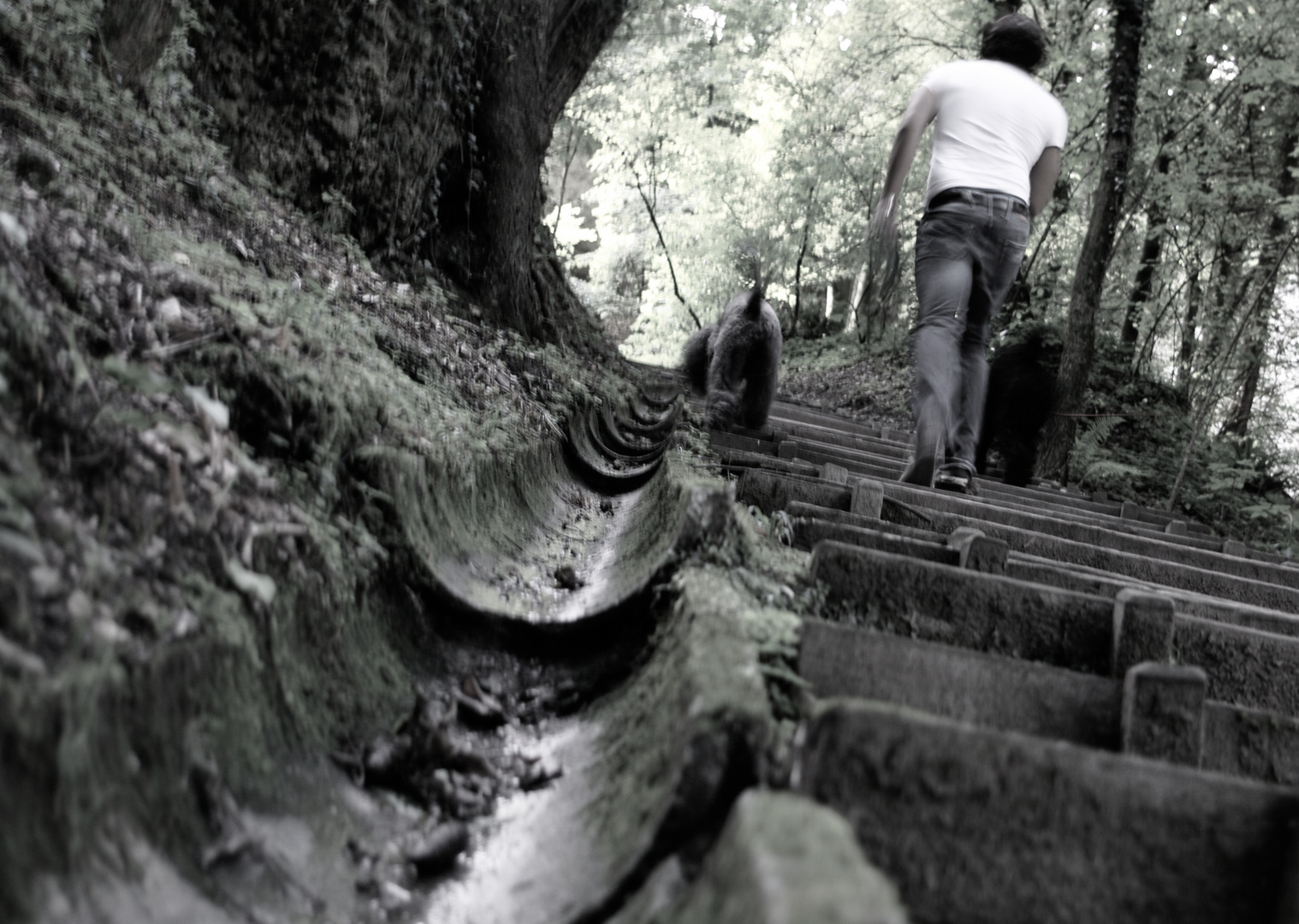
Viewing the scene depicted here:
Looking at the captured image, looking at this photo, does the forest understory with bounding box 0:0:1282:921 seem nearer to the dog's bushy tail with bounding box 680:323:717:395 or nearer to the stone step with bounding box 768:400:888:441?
the dog's bushy tail with bounding box 680:323:717:395

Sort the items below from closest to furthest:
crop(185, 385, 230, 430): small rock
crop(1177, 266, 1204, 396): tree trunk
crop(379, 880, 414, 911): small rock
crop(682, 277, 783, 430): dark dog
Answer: crop(379, 880, 414, 911): small rock, crop(185, 385, 230, 430): small rock, crop(682, 277, 783, 430): dark dog, crop(1177, 266, 1204, 396): tree trunk

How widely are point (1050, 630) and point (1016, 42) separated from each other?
352 cm

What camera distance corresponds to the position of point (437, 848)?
154cm

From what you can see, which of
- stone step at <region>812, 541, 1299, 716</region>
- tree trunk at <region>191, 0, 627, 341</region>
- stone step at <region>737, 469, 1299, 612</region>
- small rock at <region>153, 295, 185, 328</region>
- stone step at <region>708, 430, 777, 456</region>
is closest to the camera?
stone step at <region>812, 541, 1299, 716</region>

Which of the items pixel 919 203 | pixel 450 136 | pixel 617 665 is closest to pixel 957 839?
pixel 617 665

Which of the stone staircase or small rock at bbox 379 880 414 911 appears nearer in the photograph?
the stone staircase

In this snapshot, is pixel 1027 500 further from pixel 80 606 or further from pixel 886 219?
pixel 80 606

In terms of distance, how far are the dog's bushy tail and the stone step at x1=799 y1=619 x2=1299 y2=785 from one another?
7377 millimetres

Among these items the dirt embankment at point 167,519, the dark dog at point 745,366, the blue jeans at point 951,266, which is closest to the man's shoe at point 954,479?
the blue jeans at point 951,266

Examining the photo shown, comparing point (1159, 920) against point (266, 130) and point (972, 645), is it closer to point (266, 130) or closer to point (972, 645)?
point (972, 645)

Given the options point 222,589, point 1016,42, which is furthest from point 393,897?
point 1016,42

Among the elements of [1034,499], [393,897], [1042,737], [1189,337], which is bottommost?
[393,897]

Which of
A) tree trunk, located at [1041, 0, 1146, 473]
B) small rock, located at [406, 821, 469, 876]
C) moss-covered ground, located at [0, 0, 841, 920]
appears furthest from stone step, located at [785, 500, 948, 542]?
tree trunk, located at [1041, 0, 1146, 473]

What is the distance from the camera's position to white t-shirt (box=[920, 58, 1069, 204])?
4.11 metres
